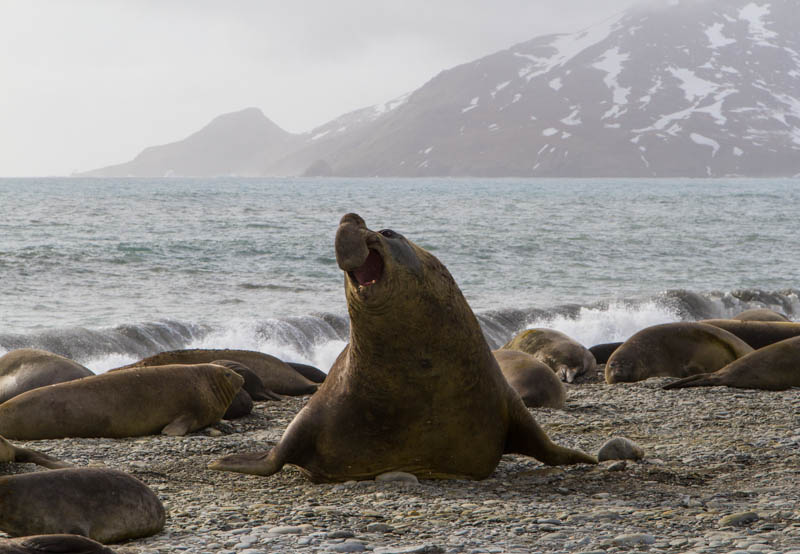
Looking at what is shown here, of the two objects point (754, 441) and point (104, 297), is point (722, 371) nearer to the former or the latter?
point (754, 441)

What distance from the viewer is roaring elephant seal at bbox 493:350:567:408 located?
8.73 m

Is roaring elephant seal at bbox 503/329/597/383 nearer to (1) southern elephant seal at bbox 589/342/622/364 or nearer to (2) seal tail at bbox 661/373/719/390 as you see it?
(1) southern elephant seal at bbox 589/342/622/364

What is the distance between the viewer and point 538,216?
5031 centimetres

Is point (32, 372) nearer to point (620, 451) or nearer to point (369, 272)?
point (369, 272)

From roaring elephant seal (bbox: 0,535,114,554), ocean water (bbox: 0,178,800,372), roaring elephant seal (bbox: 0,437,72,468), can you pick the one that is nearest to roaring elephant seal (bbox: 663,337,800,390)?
ocean water (bbox: 0,178,800,372)

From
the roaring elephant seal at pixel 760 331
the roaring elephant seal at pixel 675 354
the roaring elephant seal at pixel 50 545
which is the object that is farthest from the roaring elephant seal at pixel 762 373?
the roaring elephant seal at pixel 50 545

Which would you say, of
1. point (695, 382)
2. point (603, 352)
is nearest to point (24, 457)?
point (695, 382)

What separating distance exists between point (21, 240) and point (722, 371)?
82.3 ft

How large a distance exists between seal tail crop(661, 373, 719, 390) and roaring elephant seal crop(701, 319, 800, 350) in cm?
241

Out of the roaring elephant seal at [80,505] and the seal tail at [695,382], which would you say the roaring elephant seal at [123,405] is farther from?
the seal tail at [695,382]

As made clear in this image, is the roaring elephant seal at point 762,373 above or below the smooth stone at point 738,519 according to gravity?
below

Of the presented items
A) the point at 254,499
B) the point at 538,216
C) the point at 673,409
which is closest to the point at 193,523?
the point at 254,499

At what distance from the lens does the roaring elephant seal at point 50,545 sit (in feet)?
9.68

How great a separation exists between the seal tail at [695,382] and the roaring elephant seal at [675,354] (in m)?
1.05
